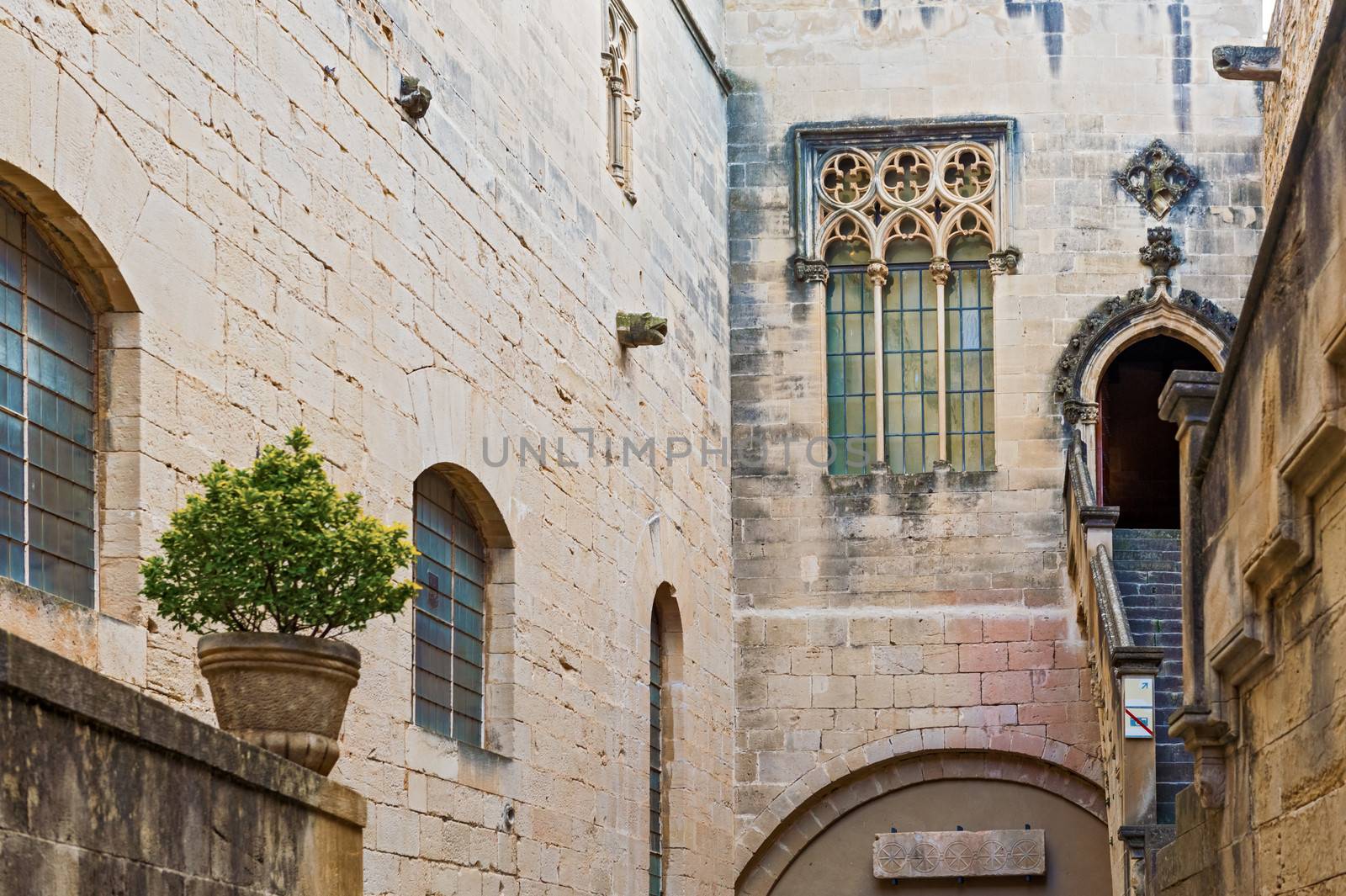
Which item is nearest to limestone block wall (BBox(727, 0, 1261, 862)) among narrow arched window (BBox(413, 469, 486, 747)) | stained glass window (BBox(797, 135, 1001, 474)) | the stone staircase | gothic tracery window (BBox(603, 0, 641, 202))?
stained glass window (BBox(797, 135, 1001, 474))

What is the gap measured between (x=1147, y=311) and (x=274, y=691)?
1282 cm

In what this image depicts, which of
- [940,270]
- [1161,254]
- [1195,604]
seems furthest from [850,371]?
[1195,604]

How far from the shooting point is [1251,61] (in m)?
15.1

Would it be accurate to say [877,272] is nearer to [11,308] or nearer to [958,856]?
[958,856]

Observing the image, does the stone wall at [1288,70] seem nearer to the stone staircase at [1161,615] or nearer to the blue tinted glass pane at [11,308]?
the stone staircase at [1161,615]

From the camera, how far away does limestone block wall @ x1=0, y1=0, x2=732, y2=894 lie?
303 inches

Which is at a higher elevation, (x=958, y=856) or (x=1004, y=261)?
(x=1004, y=261)

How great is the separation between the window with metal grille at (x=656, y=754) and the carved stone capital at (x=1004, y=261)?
15.3 feet

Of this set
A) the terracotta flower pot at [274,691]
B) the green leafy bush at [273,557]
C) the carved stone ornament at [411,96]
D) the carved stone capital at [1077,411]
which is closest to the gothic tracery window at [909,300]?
the carved stone capital at [1077,411]

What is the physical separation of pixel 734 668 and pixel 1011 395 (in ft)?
10.8

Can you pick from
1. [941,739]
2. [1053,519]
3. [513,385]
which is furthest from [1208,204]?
[513,385]

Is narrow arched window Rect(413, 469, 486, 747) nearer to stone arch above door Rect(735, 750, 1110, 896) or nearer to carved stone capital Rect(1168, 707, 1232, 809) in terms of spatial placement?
carved stone capital Rect(1168, 707, 1232, 809)

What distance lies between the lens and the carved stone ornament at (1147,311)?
58.9 ft

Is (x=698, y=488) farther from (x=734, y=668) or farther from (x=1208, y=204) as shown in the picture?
(x=1208, y=204)
